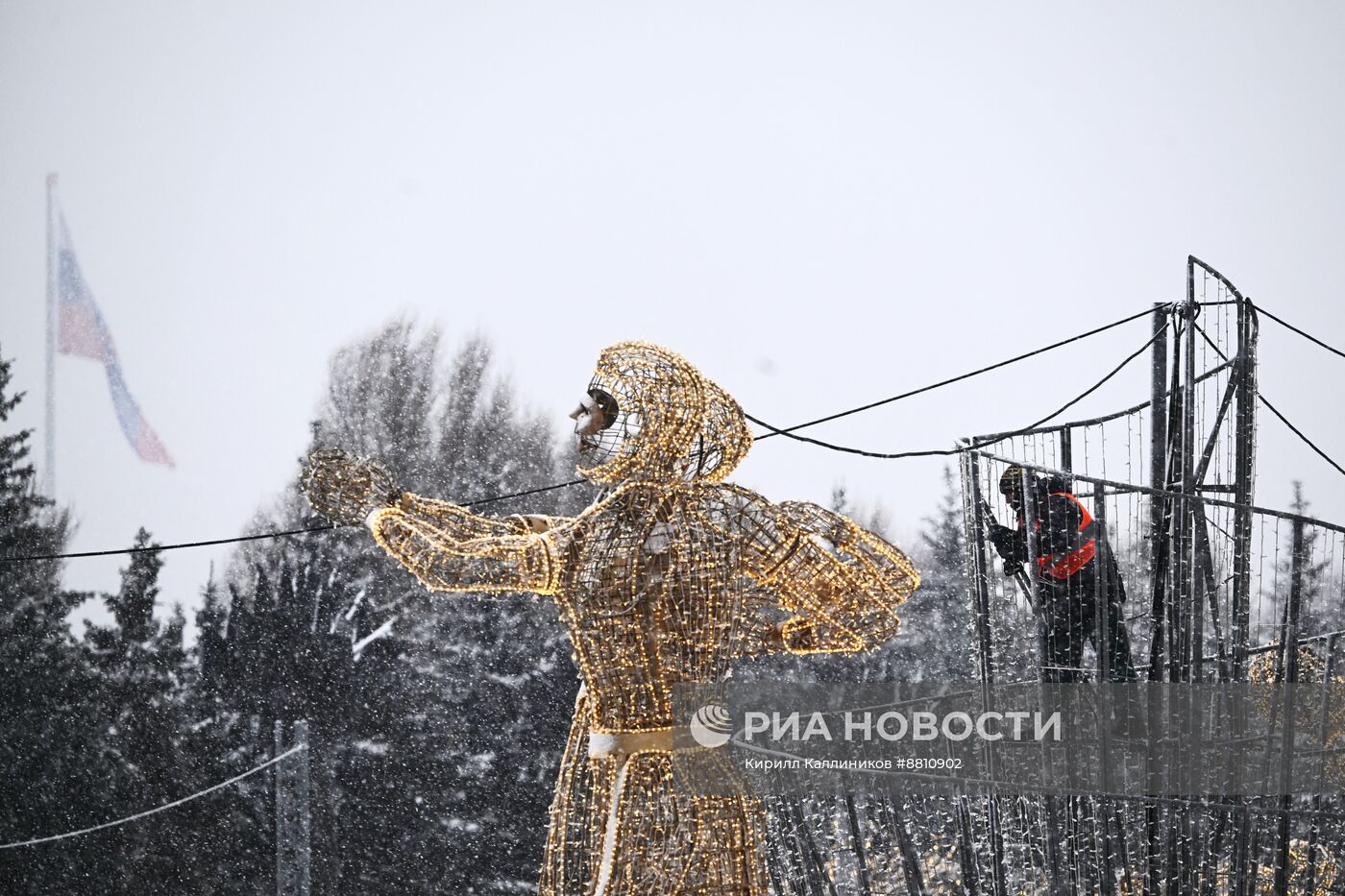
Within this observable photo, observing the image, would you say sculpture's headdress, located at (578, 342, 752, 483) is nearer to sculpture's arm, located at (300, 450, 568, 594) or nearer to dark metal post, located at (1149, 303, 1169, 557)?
sculpture's arm, located at (300, 450, 568, 594)

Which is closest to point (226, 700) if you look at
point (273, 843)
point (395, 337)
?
point (273, 843)

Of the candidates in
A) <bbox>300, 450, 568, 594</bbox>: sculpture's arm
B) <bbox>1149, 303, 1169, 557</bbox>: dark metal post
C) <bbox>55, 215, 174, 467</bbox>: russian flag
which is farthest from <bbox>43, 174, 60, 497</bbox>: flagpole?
<bbox>1149, 303, 1169, 557</bbox>: dark metal post

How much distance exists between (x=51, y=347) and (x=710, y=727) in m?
7.31

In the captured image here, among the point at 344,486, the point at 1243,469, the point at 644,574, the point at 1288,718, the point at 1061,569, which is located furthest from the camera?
the point at 1061,569

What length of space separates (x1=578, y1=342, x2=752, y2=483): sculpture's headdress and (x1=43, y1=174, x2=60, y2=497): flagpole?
6894 millimetres

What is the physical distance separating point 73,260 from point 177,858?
381 cm

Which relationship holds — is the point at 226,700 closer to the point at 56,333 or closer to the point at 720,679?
the point at 56,333

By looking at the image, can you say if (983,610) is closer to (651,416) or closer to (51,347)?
(651,416)

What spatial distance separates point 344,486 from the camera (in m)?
3.05

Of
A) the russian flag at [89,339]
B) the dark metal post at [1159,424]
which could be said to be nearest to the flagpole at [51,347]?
the russian flag at [89,339]

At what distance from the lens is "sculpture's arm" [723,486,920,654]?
3.02m

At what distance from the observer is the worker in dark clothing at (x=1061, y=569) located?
360 cm

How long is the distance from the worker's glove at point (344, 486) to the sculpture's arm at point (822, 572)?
0.76 m

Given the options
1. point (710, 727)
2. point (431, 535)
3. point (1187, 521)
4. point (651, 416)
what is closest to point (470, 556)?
point (431, 535)
